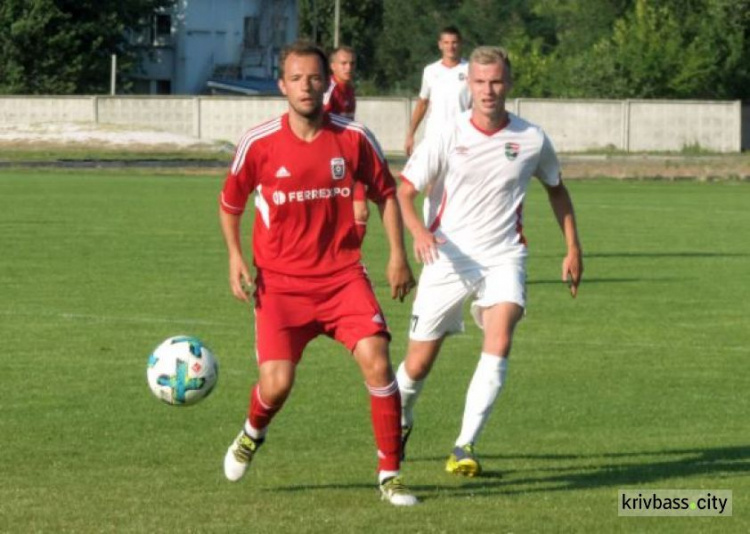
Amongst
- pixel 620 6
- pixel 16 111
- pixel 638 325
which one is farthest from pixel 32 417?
pixel 620 6

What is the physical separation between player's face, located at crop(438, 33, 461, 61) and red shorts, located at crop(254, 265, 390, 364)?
930 cm

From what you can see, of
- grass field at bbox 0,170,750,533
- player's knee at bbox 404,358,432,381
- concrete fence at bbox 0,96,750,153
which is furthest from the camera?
concrete fence at bbox 0,96,750,153

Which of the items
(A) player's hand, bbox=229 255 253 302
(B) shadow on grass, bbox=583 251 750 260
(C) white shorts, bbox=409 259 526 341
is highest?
(A) player's hand, bbox=229 255 253 302

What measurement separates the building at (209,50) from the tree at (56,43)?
9.14 metres

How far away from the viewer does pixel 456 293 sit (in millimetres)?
8883

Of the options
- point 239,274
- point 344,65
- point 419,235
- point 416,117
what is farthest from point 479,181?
point 416,117

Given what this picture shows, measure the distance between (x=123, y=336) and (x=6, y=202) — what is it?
16.8 meters

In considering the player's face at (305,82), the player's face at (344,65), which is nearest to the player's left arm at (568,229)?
the player's face at (305,82)

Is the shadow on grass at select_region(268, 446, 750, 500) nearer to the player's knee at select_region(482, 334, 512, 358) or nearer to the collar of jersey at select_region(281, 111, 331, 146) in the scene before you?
the player's knee at select_region(482, 334, 512, 358)

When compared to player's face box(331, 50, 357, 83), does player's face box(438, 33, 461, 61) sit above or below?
above

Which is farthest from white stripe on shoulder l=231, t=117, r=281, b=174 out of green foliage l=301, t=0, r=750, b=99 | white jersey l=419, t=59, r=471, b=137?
green foliage l=301, t=0, r=750, b=99

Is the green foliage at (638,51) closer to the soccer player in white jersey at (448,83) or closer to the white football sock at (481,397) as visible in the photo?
the soccer player in white jersey at (448,83)

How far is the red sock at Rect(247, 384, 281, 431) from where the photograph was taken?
8.16 m

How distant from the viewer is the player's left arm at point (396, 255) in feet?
26.2
